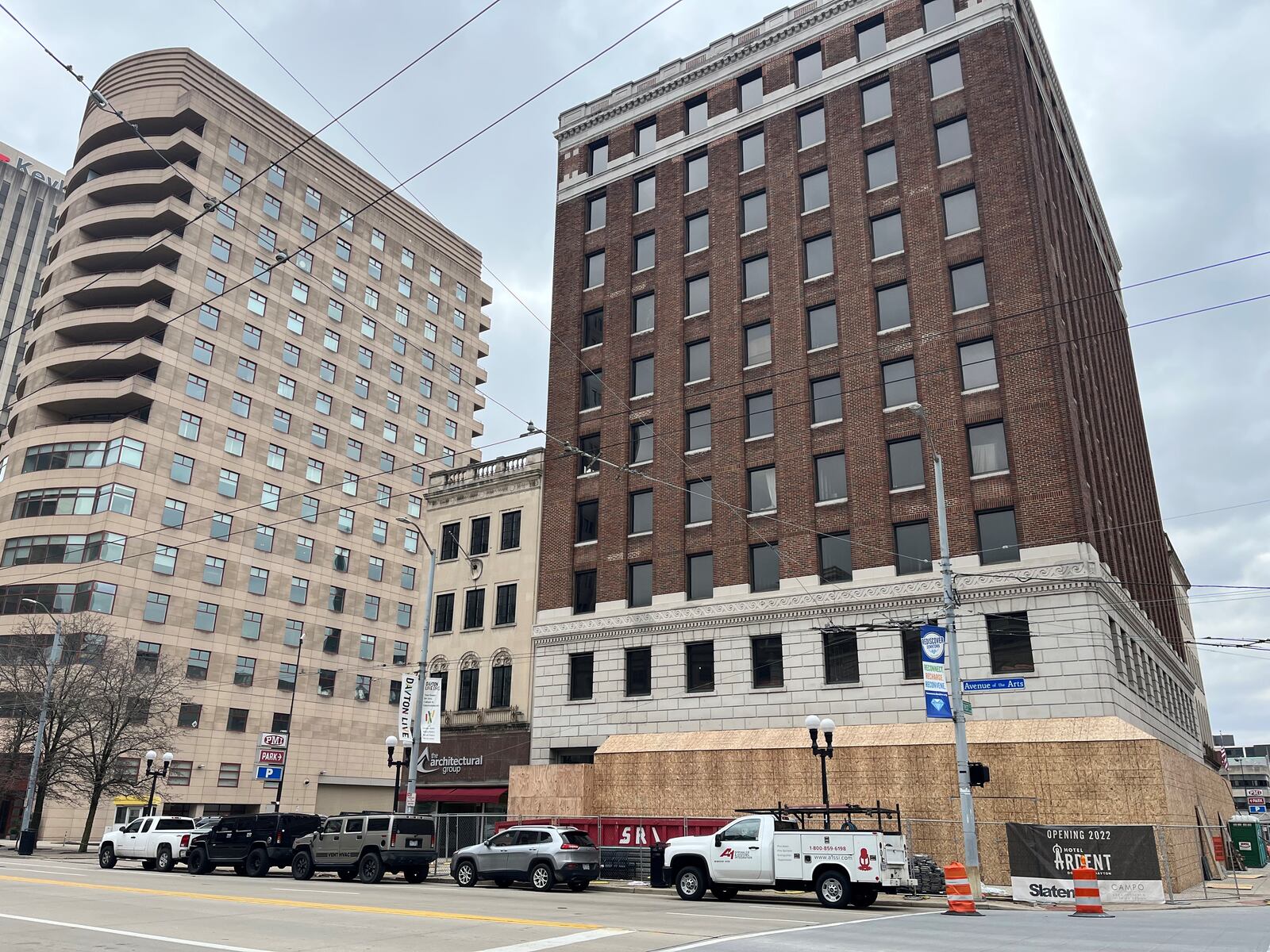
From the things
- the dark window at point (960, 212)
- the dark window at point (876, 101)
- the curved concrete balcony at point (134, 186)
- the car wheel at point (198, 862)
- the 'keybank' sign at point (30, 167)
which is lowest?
the car wheel at point (198, 862)

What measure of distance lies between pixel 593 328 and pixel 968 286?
17.2 m

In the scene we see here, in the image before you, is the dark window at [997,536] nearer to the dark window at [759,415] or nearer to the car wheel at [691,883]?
the dark window at [759,415]

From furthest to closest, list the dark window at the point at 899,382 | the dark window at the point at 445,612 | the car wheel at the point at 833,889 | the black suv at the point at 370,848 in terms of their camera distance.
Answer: the dark window at the point at 445,612 → the dark window at the point at 899,382 → the black suv at the point at 370,848 → the car wheel at the point at 833,889

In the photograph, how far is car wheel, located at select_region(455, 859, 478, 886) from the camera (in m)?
27.7

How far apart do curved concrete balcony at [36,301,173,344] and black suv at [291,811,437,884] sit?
1917 inches

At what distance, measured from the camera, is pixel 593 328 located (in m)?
44.3

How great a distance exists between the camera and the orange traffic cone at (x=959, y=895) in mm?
19875

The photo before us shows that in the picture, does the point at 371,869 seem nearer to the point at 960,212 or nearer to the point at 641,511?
the point at 641,511

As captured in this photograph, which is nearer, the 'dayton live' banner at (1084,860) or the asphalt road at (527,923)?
the asphalt road at (527,923)

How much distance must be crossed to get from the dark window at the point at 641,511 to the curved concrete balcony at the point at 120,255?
4692cm

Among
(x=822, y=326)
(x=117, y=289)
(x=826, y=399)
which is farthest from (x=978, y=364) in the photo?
(x=117, y=289)

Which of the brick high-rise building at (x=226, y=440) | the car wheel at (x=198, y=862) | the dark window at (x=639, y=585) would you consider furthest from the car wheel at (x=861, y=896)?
the brick high-rise building at (x=226, y=440)

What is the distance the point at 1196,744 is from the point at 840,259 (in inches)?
1428

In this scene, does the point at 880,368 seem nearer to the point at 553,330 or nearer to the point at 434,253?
the point at 553,330
